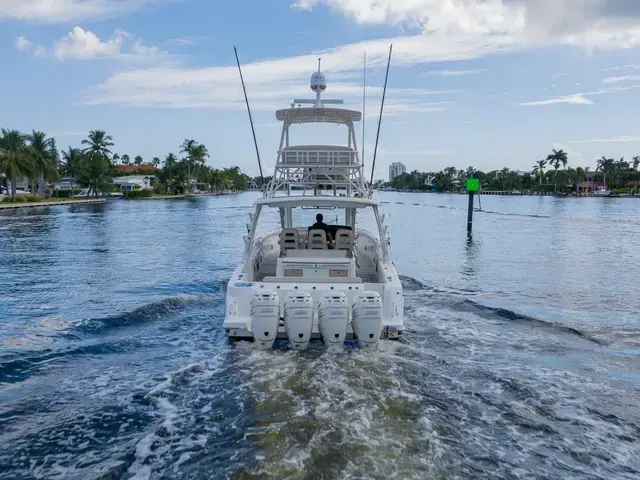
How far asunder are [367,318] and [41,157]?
7294 centimetres

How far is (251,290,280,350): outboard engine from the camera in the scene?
6.96 m

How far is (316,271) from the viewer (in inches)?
347

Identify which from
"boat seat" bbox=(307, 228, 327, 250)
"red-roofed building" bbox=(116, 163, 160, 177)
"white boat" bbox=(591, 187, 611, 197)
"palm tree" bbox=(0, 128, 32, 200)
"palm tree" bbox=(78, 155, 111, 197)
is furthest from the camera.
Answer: "white boat" bbox=(591, 187, 611, 197)

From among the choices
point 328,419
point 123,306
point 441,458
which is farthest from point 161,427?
point 123,306

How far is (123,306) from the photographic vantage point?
11898 mm

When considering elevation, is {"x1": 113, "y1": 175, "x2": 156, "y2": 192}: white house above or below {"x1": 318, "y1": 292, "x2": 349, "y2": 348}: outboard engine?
above

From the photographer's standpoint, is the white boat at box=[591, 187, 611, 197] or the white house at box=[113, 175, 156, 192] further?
the white boat at box=[591, 187, 611, 197]

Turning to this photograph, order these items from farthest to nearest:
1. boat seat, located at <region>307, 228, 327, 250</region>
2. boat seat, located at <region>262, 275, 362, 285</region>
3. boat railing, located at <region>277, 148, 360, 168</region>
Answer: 1. boat railing, located at <region>277, 148, 360, 168</region>
2. boat seat, located at <region>307, 228, 327, 250</region>
3. boat seat, located at <region>262, 275, 362, 285</region>

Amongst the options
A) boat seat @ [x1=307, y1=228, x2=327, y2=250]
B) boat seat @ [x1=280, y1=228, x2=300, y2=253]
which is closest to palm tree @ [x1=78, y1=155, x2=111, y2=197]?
boat seat @ [x1=280, y1=228, x2=300, y2=253]

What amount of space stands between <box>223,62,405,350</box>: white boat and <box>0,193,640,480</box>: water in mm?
573

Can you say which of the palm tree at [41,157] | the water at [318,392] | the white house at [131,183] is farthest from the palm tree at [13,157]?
the water at [318,392]

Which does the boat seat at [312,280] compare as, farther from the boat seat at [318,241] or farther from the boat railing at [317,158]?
the boat railing at [317,158]

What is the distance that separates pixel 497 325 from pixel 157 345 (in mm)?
6576

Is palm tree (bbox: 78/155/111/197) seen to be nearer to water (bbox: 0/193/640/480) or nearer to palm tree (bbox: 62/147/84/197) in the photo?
palm tree (bbox: 62/147/84/197)
